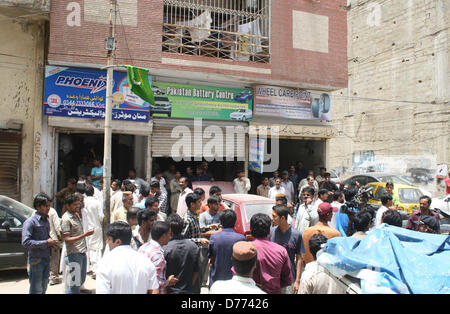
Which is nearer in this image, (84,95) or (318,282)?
(318,282)

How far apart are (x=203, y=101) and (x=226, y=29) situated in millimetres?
2789

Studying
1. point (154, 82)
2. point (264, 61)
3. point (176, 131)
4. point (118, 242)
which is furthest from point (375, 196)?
point (118, 242)

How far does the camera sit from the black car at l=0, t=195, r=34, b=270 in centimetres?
664

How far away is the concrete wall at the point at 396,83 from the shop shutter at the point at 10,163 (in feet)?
64.4

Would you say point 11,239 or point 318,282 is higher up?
point 318,282

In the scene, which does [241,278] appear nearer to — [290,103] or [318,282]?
[318,282]

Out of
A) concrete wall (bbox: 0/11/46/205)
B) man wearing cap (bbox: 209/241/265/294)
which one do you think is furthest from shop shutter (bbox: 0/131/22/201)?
A: man wearing cap (bbox: 209/241/265/294)

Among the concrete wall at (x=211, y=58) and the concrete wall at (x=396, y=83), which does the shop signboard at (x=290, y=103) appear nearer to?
the concrete wall at (x=211, y=58)

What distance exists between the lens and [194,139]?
12.0 m

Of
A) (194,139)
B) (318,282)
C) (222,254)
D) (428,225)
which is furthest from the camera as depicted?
(194,139)

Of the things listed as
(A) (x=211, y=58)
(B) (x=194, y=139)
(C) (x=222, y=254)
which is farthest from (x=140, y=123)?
(C) (x=222, y=254)

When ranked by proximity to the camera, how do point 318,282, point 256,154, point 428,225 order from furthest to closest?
1. point 256,154
2. point 428,225
3. point 318,282

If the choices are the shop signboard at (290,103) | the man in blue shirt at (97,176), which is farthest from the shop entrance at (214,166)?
the man in blue shirt at (97,176)

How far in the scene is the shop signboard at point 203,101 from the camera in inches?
452
